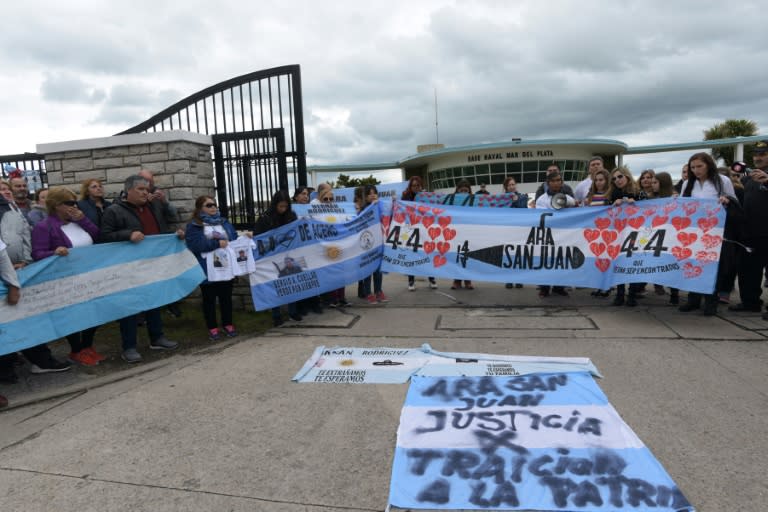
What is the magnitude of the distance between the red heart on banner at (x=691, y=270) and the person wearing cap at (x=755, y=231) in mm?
772

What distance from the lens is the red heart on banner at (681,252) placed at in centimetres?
587

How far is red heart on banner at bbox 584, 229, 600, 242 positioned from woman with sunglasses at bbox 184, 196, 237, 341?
15.2ft

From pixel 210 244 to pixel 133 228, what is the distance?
2.72 ft

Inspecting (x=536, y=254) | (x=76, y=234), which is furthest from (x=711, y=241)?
(x=76, y=234)

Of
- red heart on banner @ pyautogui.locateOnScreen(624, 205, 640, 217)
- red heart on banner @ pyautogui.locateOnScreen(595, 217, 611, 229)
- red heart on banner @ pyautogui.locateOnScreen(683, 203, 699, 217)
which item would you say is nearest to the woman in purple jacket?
red heart on banner @ pyautogui.locateOnScreen(595, 217, 611, 229)

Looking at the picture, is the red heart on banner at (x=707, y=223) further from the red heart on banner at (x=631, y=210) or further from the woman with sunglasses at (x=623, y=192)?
the woman with sunglasses at (x=623, y=192)

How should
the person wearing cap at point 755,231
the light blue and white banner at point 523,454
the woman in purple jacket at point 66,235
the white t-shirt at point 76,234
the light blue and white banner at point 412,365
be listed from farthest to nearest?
the person wearing cap at point 755,231 → the white t-shirt at point 76,234 → the woman in purple jacket at point 66,235 → the light blue and white banner at point 412,365 → the light blue and white banner at point 523,454

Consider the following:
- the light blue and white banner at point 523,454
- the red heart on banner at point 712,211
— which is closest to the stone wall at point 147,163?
the light blue and white banner at point 523,454

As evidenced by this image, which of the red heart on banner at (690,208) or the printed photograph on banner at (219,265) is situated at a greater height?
the red heart on banner at (690,208)

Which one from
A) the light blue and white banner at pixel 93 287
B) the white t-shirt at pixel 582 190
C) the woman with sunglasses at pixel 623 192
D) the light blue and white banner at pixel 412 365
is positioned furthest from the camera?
the white t-shirt at pixel 582 190

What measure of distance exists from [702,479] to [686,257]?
392cm

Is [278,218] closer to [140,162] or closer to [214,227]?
[214,227]

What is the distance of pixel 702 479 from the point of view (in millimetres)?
2643

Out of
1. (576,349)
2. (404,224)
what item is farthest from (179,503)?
(404,224)
